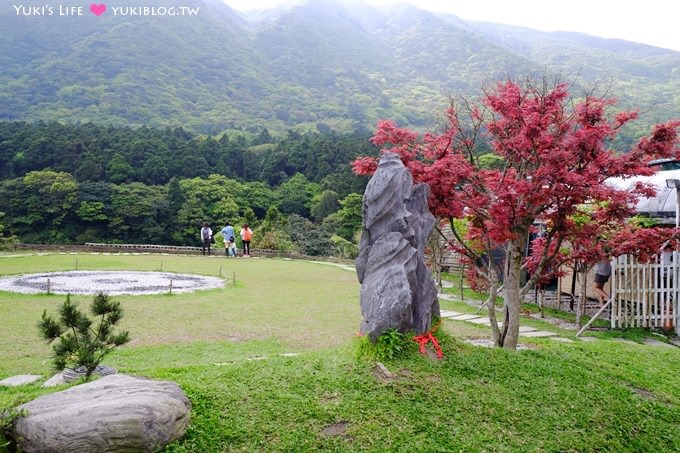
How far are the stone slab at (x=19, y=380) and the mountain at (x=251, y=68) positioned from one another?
48.2 m

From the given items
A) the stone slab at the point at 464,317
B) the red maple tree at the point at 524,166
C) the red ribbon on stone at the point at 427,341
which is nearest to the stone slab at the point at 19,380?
the red ribbon on stone at the point at 427,341

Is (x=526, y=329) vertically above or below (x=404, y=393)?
below

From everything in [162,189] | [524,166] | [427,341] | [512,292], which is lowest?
[427,341]

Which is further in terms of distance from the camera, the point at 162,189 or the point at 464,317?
the point at 162,189

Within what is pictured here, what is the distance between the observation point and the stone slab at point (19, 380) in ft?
16.8

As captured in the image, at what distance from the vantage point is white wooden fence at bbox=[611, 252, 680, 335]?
949cm

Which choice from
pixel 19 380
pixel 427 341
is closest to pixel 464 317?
pixel 427 341

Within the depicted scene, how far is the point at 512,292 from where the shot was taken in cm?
678

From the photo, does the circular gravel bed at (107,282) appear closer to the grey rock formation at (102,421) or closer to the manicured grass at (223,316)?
the manicured grass at (223,316)

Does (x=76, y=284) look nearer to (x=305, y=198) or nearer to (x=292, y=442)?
(x=292, y=442)

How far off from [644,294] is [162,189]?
36.2 metres

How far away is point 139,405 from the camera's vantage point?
3662mm

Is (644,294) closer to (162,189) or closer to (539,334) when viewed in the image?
(539,334)

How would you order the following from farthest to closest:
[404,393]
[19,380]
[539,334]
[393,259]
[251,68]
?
[251,68] < [539,334] < [393,259] < [19,380] < [404,393]
